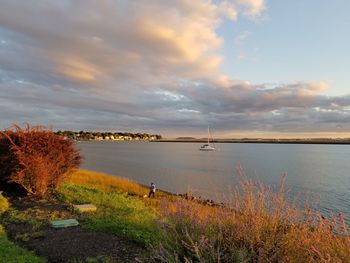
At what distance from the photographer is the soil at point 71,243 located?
6852 mm

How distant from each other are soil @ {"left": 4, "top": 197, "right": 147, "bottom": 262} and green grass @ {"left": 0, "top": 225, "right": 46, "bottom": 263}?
28 cm

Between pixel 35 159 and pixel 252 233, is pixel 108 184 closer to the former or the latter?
pixel 35 159

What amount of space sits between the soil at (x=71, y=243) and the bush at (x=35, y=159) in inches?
181

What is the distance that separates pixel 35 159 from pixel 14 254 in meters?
7.50

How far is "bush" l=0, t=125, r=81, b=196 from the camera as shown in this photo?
45.3 ft

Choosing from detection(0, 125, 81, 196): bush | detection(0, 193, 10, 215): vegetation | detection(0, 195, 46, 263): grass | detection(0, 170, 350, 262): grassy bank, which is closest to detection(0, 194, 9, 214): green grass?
detection(0, 193, 10, 215): vegetation

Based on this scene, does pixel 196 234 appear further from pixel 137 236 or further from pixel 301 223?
pixel 137 236

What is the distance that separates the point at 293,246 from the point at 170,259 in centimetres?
171

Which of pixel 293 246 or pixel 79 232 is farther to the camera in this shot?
pixel 79 232

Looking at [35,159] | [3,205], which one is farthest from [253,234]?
[35,159]

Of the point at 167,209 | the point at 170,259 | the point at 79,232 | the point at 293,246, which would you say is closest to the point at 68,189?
the point at 79,232

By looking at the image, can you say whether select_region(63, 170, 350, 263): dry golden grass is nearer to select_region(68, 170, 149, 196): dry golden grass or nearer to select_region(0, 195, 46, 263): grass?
select_region(0, 195, 46, 263): grass

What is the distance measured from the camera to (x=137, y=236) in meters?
8.12

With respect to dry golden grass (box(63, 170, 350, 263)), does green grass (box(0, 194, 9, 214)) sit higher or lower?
Result: lower
